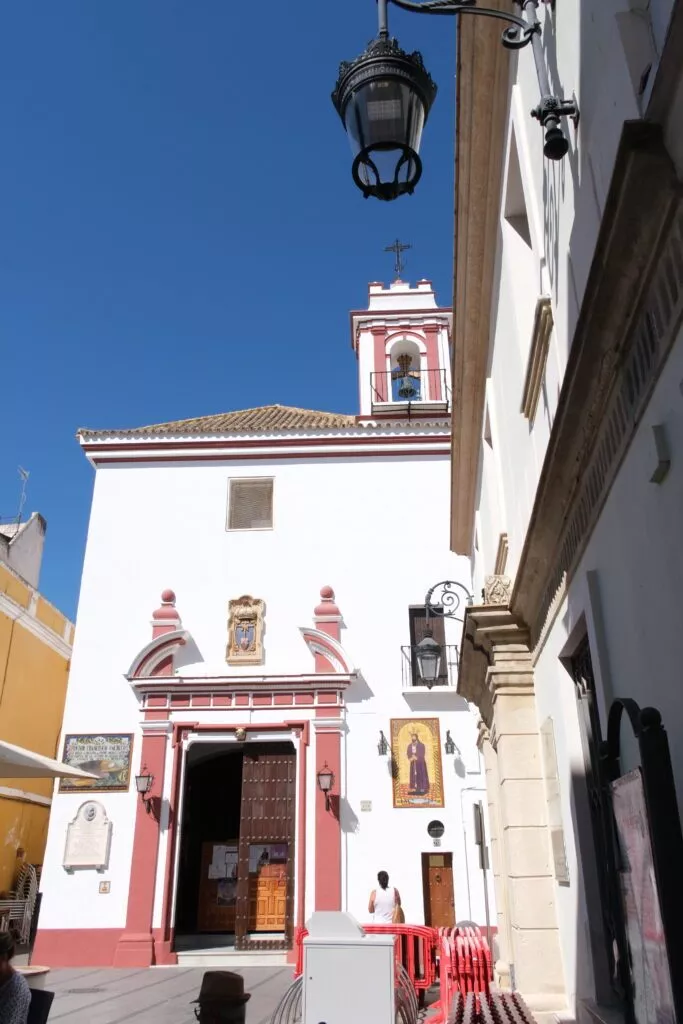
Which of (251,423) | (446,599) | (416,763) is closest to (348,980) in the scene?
(446,599)

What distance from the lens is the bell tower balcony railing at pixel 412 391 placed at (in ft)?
59.8

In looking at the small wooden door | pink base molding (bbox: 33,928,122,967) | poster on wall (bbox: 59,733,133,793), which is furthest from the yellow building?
the small wooden door

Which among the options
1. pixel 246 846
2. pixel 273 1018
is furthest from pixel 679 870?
pixel 246 846

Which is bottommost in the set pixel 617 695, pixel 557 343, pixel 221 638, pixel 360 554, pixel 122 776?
pixel 617 695

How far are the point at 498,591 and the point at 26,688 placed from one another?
16.3m

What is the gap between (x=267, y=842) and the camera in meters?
14.2

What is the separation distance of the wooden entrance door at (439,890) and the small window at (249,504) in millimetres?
6869

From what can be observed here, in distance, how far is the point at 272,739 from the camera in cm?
1468

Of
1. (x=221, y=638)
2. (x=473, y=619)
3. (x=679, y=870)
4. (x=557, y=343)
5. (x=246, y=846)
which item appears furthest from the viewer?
(x=221, y=638)

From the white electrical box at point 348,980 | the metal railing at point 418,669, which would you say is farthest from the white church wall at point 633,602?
the metal railing at point 418,669

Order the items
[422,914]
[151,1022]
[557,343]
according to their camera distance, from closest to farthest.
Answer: [557,343]
[151,1022]
[422,914]

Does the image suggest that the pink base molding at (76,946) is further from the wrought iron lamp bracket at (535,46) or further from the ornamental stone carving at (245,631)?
the wrought iron lamp bracket at (535,46)

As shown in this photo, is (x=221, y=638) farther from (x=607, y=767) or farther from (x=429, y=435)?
(x=607, y=767)

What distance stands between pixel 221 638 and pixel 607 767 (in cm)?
1244
